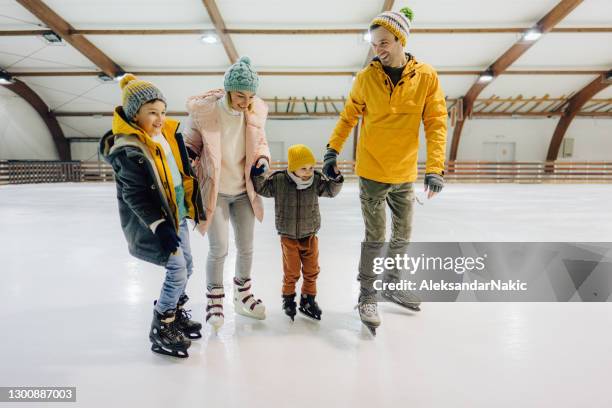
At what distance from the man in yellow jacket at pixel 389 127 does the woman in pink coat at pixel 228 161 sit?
0.38m

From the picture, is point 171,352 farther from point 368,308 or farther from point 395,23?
point 395,23

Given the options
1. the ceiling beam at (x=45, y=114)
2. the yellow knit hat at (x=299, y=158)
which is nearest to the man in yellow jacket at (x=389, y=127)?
the yellow knit hat at (x=299, y=158)

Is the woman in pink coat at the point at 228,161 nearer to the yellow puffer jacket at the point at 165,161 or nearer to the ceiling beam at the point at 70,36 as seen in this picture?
the yellow puffer jacket at the point at 165,161

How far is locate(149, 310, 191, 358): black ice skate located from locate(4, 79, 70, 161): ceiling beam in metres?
15.0

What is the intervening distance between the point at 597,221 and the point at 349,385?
4373 millimetres

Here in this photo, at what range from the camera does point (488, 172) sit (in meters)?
14.6

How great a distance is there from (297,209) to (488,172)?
1504cm

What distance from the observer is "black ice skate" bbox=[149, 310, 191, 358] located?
133 cm

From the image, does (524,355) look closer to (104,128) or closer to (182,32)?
(182,32)

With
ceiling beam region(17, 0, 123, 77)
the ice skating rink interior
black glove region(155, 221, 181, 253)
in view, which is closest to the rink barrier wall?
ceiling beam region(17, 0, 123, 77)

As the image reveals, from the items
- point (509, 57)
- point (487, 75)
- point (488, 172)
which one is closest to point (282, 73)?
point (487, 75)

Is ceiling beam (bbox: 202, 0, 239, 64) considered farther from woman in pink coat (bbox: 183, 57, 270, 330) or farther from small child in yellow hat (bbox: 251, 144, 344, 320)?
small child in yellow hat (bbox: 251, 144, 344, 320)

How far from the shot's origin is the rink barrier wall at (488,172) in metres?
13.8

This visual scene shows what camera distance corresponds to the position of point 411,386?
3.77ft
